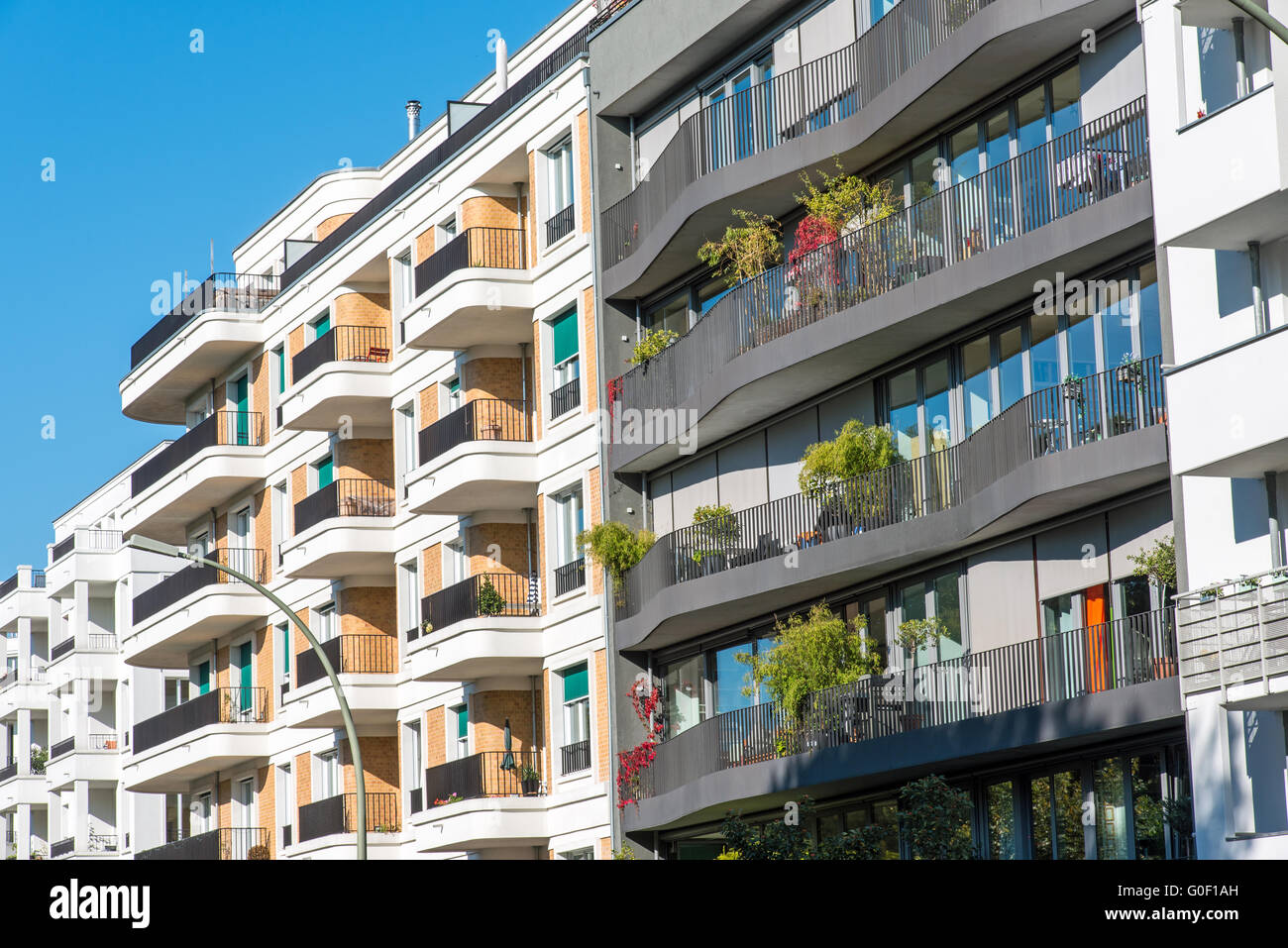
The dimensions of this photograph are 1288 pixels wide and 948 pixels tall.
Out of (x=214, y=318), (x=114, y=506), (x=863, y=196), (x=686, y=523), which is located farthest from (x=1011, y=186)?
(x=114, y=506)

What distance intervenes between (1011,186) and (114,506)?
5123cm

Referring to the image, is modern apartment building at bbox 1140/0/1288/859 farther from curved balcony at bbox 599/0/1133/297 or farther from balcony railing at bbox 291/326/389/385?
balcony railing at bbox 291/326/389/385

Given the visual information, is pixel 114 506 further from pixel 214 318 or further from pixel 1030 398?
pixel 1030 398

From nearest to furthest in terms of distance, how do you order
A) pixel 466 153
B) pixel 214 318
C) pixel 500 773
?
pixel 500 773, pixel 466 153, pixel 214 318

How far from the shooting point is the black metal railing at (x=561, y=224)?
3450cm

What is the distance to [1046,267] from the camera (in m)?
23.7

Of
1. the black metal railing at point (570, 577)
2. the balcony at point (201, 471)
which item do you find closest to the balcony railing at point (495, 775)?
the black metal railing at point (570, 577)

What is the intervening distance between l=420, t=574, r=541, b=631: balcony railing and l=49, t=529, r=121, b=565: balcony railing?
34.1 meters

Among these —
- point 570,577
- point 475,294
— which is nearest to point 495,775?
point 570,577

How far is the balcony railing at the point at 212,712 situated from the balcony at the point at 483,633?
34.7 ft

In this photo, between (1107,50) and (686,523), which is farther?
(686,523)

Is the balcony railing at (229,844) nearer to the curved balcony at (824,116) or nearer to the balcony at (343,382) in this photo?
the balcony at (343,382)

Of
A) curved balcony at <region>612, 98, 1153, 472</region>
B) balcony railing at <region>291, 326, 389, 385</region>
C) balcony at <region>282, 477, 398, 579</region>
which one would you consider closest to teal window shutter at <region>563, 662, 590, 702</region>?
curved balcony at <region>612, 98, 1153, 472</region>
